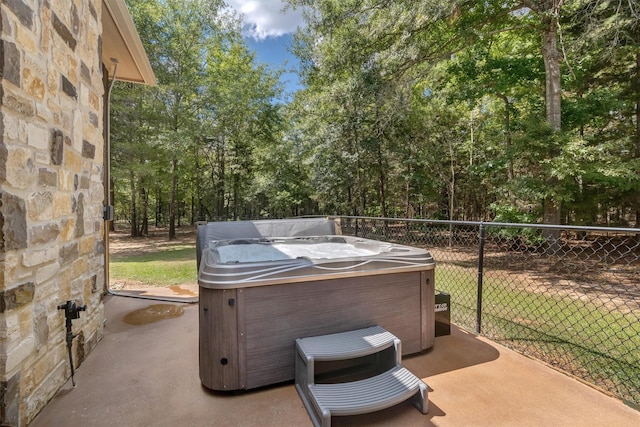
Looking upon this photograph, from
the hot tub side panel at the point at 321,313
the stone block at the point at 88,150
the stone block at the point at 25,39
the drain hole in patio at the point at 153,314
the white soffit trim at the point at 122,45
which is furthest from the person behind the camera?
the drain hole in patio at the point at 153,314

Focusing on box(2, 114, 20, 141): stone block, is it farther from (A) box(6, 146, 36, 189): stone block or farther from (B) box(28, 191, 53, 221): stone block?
(B) box(28, 191, 53, 221): stone block

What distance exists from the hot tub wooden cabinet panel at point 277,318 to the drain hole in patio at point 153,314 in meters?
1.58

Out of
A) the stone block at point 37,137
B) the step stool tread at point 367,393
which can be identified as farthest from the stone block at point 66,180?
the step stool tread at point 367,393

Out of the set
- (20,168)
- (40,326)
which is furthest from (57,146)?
(40,326)

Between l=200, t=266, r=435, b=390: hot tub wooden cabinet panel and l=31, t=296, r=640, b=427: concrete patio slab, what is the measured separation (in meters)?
0.17

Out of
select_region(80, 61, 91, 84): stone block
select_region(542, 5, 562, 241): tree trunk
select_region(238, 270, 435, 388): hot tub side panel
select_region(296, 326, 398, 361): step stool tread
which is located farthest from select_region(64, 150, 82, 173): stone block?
select_region(542, 5, 562, 241): tree trunk

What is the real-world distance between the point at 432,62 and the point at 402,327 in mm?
6785

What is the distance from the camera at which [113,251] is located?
9219 millimetres

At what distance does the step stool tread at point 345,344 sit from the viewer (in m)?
1.75

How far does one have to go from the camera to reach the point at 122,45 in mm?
3383

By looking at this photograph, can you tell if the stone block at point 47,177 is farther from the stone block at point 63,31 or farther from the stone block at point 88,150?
the stone block at point 63,31

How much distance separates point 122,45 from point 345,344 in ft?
12.3

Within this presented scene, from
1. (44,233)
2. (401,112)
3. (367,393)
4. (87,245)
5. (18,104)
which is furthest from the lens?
(401,112)

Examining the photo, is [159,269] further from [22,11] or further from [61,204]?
[22,11]
